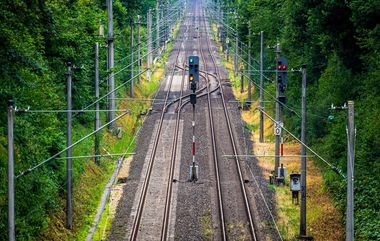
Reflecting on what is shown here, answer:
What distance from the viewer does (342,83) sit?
112 feet

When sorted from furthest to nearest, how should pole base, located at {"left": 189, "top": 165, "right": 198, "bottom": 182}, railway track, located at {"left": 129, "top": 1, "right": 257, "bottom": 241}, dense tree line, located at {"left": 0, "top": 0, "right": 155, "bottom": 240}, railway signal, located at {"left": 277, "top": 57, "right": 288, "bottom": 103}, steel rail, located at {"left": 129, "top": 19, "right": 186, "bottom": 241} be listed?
pole base, located at {"left": 189, "top": 165, "right": 198, "bottom": 182} → railway signal, located at {"left": 277, "top": 57, "right": 288, "bottom": 103} → railway track, located at {"left": 129, "top": 1, "right": 257, "bottom": 241} → steel rail, located at {"left": 129, "top": 19, "right": 186, "bottom": 241} → dense tree line, located at {"left": 0, "top": 0, "right": 155, "bottom": 240}

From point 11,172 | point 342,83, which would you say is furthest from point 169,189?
point 11,172

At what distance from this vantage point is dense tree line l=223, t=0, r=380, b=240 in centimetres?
2658

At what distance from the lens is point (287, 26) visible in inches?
1869

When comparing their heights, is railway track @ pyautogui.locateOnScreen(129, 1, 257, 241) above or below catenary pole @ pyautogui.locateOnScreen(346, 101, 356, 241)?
below

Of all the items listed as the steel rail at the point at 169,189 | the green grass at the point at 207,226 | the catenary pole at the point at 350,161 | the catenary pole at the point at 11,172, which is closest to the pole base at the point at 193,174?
the steel rail at the point at 169,189

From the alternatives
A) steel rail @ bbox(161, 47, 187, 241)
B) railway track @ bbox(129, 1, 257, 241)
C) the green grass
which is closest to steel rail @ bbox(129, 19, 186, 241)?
railway track @ bbox(129, 1, 257, 241)

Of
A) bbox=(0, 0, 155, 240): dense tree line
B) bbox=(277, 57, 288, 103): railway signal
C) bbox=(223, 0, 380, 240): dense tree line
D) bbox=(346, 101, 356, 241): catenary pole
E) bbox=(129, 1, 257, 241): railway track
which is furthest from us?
bbox=(277, 57, 288, 103): railway signal

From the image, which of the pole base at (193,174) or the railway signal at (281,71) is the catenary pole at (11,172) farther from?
the pole base at (193,174)

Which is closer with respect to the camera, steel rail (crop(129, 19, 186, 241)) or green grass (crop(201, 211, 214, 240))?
green grass (crop(201, 211, 214, 240))

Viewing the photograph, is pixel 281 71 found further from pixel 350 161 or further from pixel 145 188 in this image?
pixel 350 161

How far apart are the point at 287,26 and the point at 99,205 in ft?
72.4

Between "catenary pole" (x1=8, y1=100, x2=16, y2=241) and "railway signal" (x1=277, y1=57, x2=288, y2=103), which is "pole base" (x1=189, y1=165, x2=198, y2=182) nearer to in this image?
"railway signal" (x1=277, y1=57, x2=288, y2=103)

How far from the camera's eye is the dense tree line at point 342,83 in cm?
2658
